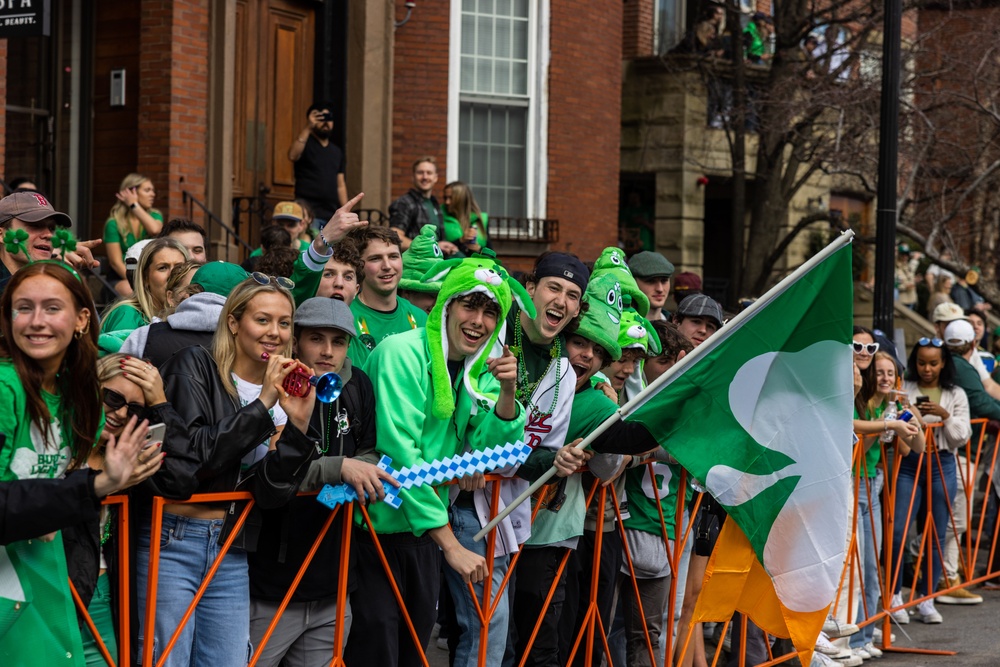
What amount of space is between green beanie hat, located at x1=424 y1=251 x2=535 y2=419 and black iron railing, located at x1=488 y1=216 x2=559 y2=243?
1058 cm

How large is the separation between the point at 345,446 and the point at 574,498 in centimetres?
135

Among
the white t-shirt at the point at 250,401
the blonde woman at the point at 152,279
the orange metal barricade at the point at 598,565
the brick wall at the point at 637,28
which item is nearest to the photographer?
the orange metal barricade at the point at 598,565

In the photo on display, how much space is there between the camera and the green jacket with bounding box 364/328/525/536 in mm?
5039

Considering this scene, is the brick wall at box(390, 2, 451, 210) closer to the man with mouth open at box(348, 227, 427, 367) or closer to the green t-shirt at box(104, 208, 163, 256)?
the green t-shirt at box(104, 208, 163, 256)

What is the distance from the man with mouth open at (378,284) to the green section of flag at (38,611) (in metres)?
2.71

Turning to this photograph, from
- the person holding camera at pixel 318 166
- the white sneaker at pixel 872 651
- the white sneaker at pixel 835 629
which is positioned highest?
the person holding camera at pixel 318 166

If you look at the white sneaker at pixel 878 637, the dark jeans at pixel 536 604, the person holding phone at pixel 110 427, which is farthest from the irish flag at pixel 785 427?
the white sneaker at pixel 878 637

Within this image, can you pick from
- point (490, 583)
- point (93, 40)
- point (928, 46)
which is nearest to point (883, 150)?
point (490, 583)

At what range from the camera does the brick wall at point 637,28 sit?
21.2 meters

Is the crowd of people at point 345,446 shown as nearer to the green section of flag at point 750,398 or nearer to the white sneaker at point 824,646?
the white sneaker at point 824,646

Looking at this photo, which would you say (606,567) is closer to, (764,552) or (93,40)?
(764,552)

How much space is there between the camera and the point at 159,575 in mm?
4387

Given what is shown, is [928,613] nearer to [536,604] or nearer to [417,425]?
[536,604]

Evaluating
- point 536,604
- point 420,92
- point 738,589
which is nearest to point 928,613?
point 738,589
